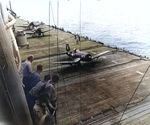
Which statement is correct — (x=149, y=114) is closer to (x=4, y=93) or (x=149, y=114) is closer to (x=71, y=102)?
(x=71, y=102)

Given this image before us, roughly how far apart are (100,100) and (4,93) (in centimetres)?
611

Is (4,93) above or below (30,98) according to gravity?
above

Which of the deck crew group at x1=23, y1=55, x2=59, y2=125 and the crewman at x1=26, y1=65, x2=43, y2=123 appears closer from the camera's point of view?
the deck crew group at x1=23, y1=55, x2=59, y2=125

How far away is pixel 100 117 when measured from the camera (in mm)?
6211

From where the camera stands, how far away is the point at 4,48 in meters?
1.88

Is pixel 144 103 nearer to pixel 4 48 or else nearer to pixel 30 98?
pixel 30 98

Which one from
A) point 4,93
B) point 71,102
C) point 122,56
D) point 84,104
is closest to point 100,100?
point 84,104

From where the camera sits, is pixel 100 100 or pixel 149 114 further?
pixel 100 100

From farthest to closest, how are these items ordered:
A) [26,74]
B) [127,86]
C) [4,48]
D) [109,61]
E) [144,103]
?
1. [109,61]
2. [127,86]
3. [144,103]
4. [26,74]
5. [4,48]

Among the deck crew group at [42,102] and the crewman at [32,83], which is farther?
the crewman at [32,83]

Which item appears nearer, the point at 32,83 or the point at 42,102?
the point at 42,102

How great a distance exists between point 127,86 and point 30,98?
665 centimetres

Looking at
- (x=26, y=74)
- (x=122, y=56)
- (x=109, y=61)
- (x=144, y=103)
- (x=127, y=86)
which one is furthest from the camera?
(x=122, y=56)

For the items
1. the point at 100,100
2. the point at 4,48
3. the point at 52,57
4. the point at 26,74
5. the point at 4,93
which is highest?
the point at 4,48
